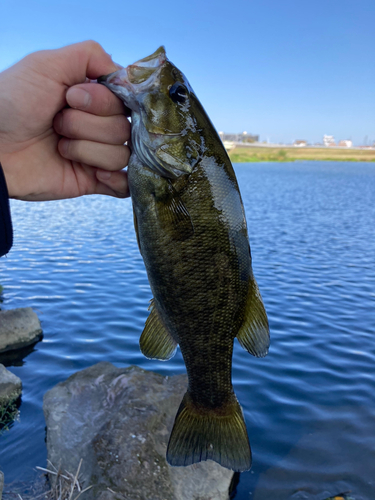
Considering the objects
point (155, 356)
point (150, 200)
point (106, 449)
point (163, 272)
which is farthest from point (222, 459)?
point (106, 449)

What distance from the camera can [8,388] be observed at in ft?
20.8

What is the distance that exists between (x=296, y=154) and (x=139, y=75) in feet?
470

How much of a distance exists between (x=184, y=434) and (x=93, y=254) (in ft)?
42.3

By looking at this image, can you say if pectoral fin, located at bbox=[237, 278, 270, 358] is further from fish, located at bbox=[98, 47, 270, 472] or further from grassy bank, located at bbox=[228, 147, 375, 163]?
grassy bank, located at bbox=[228, 147, 375, 163]

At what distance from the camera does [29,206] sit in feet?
86.9

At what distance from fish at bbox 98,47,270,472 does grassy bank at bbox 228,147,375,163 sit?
370ft

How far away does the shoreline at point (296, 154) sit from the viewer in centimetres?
12221

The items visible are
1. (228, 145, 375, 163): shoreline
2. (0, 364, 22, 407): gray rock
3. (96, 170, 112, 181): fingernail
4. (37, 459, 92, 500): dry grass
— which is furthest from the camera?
(228, 145, 375, 163): shoreline

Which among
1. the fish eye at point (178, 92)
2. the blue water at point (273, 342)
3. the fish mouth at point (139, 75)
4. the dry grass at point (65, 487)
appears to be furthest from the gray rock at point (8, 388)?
the fish eye at point (178, 92)

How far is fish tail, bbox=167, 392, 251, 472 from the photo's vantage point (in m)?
2.68

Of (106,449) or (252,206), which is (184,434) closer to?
(106,449)

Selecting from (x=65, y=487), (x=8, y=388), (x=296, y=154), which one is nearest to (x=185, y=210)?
(x=65, y=487)

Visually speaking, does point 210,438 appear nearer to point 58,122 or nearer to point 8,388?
point 58,122

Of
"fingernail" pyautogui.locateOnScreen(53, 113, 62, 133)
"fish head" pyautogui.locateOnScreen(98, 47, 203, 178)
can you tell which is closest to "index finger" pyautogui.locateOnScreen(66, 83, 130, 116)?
"fish head" pyautogui.locateOnScreen(98, 47, 203, 178)
